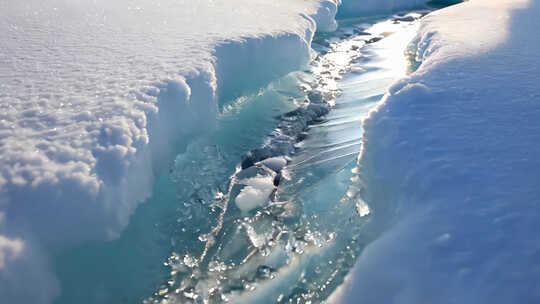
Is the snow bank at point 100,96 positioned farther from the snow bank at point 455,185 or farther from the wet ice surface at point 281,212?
the snow bank at point 455,185

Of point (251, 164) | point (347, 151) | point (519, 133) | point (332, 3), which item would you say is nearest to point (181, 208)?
point (251, 164)

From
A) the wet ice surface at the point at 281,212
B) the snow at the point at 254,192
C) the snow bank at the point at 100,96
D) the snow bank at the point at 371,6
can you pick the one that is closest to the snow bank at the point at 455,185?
the wet ice surface at the point at 281,212

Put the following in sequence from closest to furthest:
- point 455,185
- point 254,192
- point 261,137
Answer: point 455,185 → point 254,192 → point 261,137

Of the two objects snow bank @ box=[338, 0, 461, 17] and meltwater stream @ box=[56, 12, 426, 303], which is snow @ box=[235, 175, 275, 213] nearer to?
meltwater stream @ box=[56, 12, 426, 303]

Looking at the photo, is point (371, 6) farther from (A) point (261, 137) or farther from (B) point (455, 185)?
(B) point (455, 185)

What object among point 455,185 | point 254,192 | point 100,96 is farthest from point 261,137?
point 455,185
